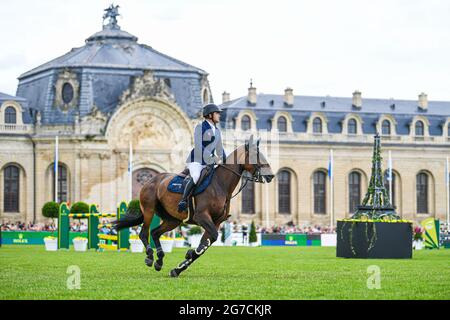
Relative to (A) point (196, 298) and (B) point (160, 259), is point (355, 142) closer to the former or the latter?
(B) point (160, 259)

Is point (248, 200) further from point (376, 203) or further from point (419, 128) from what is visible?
point (376, 203)

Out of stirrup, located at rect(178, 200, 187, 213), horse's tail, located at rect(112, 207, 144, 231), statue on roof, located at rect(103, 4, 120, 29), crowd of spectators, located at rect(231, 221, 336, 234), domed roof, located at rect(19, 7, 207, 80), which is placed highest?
statue on roof, located at rect(103, 4, 120, 29)

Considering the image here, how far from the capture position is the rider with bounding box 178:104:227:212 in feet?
79.4

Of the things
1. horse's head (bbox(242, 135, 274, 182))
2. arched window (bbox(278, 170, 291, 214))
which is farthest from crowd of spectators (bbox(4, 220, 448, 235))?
horse's head (bbox(242, 135, 274, 182))

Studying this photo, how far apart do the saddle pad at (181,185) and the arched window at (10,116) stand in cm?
5936

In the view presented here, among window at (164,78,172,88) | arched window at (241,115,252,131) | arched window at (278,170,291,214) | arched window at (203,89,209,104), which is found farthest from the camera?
arched window at (278,170,291,214)

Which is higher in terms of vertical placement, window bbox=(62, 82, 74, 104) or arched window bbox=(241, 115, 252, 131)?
window bbox=(62, 82, 74, 104)

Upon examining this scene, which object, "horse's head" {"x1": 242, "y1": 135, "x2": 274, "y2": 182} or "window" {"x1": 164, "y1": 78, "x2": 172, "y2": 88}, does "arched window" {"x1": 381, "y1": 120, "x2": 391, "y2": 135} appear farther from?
"horse's head" {"x1": 242, "y1": 135, "x2": 274, "y2": 182}

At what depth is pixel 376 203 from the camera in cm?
3994

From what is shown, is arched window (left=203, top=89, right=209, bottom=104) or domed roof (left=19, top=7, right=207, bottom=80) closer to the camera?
domed roof (left=19, top=7, right=207, bottom=80)

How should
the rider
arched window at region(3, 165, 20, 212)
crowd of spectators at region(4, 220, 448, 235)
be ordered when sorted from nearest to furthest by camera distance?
the rider < crowd of spectators at region(4, 220, 448, 235) < arched window at region(3, 165, 20, 212)

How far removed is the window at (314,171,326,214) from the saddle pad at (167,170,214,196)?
6776 centimetres

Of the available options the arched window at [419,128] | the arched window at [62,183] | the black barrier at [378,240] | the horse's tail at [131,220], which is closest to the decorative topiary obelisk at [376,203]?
the black barrier at [378,240]
